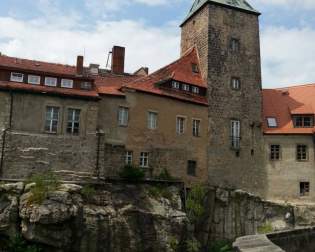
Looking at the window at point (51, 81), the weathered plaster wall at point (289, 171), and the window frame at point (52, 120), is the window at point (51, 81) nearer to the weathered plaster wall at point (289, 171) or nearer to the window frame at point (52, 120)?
the window frame at point (52, 120)

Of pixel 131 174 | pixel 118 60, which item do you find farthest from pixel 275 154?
pixel 118 60

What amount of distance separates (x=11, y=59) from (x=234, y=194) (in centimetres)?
1806

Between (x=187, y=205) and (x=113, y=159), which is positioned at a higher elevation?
(x=113, y=159)

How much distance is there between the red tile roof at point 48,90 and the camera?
84.7ft

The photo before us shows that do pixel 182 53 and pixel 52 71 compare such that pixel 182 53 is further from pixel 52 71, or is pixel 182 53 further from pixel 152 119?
pixel 52 71

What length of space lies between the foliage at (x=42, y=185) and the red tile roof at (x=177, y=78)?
8.17 metres

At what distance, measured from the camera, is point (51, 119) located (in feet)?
86.8

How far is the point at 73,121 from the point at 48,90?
Result: 2384 millimetres

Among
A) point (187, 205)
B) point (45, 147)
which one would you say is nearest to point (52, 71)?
point (45, 147)

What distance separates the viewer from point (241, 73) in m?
34.8

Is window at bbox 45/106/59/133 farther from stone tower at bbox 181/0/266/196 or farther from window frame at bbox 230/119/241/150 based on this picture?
window frame at bbox 230/119/241/150

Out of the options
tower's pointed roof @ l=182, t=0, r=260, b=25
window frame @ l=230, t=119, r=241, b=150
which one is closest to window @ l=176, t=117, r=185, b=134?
window frame @ l=230, t=119, r=241, b=150

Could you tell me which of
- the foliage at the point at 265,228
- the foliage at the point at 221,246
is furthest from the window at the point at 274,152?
the foliage at the point at 221,246

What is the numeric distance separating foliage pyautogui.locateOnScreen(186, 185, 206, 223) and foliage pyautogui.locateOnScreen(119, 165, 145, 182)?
3.82m
